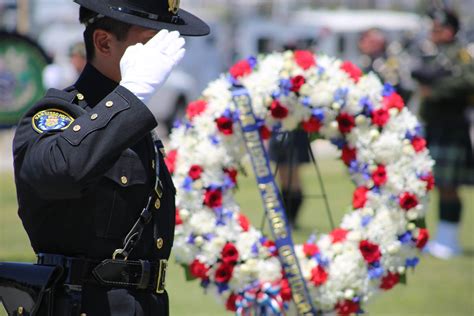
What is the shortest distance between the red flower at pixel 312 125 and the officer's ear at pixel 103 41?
2.42 metres

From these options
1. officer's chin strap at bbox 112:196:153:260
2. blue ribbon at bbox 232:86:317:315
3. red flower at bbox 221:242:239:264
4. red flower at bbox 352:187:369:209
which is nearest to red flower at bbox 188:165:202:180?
blue ribbon at bbox 232:86:317:315

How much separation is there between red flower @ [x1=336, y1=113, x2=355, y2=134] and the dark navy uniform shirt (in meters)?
2.28

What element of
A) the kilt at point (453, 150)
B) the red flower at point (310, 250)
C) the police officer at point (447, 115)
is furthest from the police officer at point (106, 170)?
the kilt at point (453, 150)

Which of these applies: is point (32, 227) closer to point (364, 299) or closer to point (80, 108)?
point (80, 108)

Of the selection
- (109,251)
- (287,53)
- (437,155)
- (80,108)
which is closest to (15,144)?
(80,108)

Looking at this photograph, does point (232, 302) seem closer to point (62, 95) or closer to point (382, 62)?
point (62, 95)

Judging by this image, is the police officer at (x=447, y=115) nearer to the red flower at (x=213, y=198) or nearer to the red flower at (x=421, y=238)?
the red flower at (x=421, y=238)

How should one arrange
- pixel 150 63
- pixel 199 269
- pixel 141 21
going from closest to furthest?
pixel 150 63, pixel 141 21, pixel 199 269

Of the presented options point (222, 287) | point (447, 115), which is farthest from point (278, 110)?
point (447, 115)

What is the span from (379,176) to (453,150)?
Answer: 5046mm

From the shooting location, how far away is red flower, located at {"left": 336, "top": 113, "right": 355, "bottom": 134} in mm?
5605

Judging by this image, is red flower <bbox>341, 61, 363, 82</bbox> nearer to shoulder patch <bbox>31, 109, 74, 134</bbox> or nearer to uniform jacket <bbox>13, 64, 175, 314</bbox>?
uniform jacket <bbox>13, 64, 175, 314</bbox>

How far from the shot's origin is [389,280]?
17.8ft

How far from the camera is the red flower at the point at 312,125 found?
5609 millimetres
